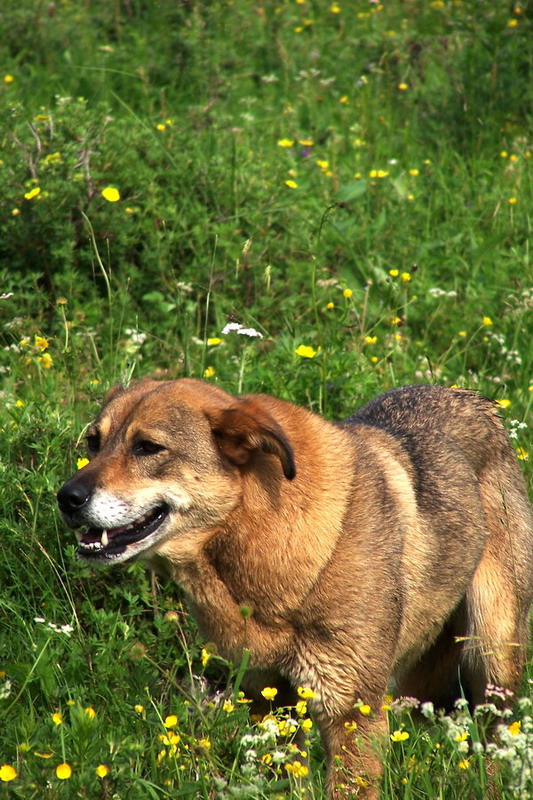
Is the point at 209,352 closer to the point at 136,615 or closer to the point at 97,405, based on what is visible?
the point at 97,405

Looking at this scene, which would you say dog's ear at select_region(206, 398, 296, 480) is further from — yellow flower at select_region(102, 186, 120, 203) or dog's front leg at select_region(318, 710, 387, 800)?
yellow flower at select_region(102, 186, 120, 203)

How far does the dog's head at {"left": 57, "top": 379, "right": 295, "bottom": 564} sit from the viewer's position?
10.7 ft

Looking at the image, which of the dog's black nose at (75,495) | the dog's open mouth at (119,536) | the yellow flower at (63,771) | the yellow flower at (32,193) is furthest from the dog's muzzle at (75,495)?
the yellow flower at (32,193)

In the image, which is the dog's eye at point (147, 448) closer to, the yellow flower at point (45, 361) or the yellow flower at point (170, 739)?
the yellow flower at point (170, 739)

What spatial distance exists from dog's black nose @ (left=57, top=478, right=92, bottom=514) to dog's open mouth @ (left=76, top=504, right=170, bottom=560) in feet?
0.47

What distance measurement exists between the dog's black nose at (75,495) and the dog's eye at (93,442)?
313 mm

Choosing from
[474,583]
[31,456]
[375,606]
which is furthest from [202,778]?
[31,456]

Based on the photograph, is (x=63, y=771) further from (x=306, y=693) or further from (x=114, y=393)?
(x=114, y=393)

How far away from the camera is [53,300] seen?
582 cm

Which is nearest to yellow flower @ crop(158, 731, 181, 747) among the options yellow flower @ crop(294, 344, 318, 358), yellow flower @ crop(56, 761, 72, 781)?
yellow flower @ crop(56, 761, 72, 781)

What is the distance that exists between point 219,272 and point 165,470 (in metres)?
2.71

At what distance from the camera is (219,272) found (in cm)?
590

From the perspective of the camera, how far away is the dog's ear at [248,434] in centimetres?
327

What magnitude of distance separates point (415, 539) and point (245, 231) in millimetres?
2845
